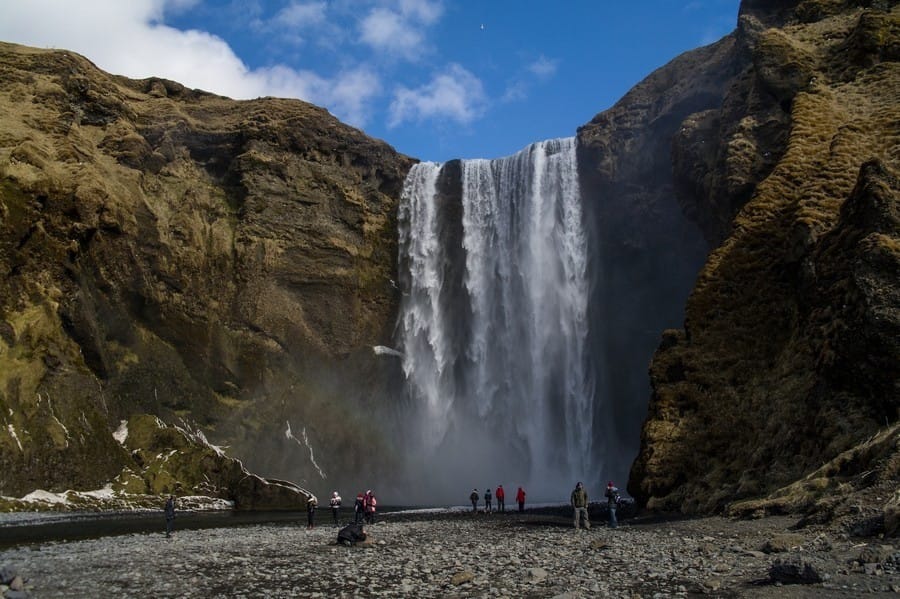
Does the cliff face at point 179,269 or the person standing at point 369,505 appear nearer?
the person standing at point 369,505

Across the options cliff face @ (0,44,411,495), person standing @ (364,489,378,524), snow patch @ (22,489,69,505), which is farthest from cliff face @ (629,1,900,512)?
cliff face @ (0,44,411,495)

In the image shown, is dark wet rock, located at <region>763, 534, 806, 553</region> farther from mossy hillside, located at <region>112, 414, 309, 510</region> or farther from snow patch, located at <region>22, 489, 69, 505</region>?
mossy hillside, located at <region>112, 414, 309, 510</region>

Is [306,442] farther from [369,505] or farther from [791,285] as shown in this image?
[791,285]

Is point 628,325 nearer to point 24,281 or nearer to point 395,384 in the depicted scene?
Result: point 395,384

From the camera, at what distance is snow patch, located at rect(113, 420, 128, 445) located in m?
43.5

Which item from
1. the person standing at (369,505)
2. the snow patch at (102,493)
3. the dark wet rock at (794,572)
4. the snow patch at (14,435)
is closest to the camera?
the dark wet rock at (794,572)

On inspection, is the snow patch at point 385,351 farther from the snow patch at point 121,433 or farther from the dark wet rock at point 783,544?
the dark wet rock at point 783,544

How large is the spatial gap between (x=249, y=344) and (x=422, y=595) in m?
43.7

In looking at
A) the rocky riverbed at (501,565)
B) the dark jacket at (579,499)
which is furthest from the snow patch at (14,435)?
the dark jacket at (579,499)

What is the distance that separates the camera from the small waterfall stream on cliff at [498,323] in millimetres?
56719

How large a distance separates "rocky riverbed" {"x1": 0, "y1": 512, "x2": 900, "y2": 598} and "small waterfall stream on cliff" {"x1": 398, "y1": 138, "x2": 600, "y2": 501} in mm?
33762

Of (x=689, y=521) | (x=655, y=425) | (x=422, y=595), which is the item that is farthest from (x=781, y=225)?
(x=422, y=595)

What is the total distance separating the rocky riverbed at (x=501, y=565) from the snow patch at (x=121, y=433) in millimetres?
21624

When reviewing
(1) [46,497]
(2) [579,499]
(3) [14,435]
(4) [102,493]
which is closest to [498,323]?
(4) [102,493]
